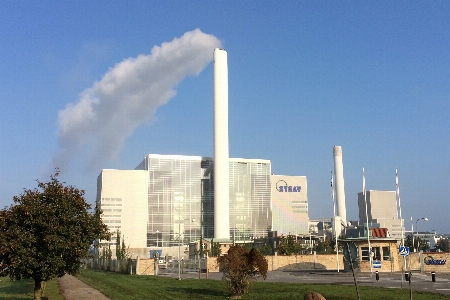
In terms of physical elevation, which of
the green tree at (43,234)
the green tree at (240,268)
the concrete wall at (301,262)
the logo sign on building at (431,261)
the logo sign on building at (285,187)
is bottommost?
the concrete wall at (301,262)

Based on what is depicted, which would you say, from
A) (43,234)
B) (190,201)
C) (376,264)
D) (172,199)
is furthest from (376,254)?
(190,201)

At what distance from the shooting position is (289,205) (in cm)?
18200

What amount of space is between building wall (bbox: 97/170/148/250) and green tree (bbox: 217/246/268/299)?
130526mm

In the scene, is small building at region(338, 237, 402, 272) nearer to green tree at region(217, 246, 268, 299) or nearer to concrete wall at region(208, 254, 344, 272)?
concrete wall at region(208, 254, 344, 272)

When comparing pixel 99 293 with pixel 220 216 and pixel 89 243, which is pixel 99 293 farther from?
pixel 220 216

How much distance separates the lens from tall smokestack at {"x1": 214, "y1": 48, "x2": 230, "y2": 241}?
151125 mm

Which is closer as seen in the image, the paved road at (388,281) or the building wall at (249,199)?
the paved road at (388,281)

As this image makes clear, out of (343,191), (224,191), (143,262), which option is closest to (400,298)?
(143,262)

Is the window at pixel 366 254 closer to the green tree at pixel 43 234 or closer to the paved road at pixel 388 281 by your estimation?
the paved road at pixel 388 281

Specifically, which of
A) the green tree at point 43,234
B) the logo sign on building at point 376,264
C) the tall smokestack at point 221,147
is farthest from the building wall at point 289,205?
the green tree at point 43,234

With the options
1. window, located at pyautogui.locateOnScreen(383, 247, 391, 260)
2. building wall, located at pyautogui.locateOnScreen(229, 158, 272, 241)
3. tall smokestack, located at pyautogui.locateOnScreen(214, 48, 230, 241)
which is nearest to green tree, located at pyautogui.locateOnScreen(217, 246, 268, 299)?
window, located at pyautogui.locateOnScreen(383, 247, 391, 260)

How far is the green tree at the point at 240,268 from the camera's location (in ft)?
98.4

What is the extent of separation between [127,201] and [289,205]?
63417 millimetres

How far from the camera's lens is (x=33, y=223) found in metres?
23.7
